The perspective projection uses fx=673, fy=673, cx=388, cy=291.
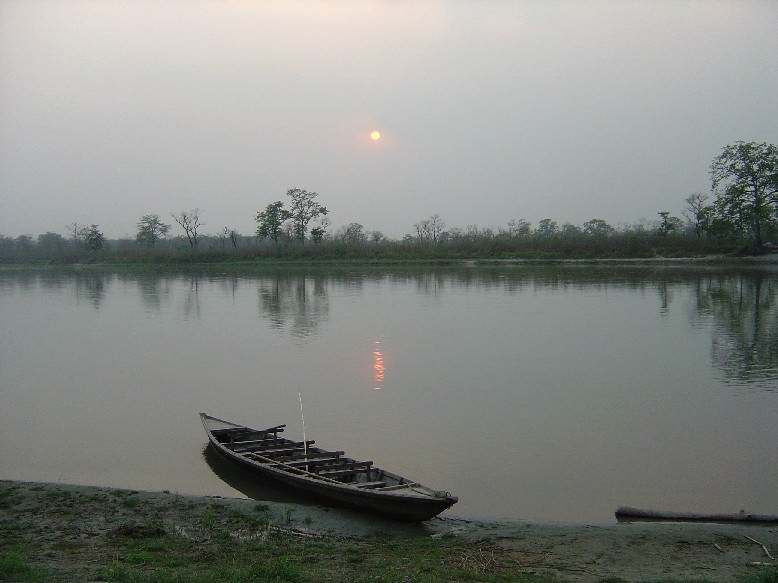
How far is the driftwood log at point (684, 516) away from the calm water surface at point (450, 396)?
319 mm

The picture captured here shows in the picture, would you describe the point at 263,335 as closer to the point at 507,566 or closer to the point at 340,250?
the point at 507,566

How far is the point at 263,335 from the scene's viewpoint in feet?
81.3

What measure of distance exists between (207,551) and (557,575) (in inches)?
134

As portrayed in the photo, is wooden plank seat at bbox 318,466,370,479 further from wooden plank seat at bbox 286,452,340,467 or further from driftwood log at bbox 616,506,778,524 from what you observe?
driftwood log at bbox 616,506,778,524

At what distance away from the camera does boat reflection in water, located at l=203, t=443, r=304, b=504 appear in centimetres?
916

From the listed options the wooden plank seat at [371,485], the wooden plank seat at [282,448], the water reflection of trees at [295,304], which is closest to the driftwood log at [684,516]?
the wooden plank seat at [371,485]

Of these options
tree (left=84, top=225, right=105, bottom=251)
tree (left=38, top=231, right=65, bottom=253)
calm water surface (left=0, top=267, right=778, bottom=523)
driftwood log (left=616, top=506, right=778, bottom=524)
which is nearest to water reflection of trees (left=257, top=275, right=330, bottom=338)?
calm water surface (left=0, top=267, right=778, bottom=523)

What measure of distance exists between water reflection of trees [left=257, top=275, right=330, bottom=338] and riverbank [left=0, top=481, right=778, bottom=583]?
1629cm

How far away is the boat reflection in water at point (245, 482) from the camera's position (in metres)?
9.16

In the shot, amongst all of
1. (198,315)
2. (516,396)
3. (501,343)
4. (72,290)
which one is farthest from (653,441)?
(72,290)

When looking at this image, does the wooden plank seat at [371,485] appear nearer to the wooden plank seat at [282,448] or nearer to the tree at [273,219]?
the wooden plank seat at [282,448]

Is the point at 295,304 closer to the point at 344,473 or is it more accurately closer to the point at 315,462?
the point at 315,462

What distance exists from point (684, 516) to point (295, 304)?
95.5ft

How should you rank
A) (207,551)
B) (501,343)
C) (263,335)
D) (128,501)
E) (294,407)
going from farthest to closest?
(263,335)
(501,343)
(294,407)
(128,501)
(207,551)
